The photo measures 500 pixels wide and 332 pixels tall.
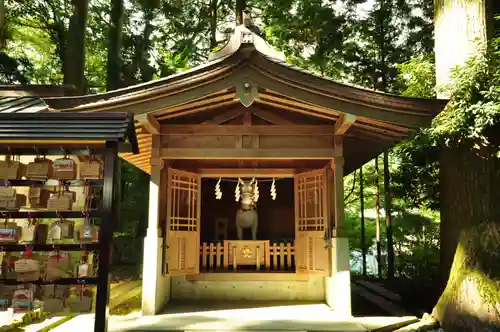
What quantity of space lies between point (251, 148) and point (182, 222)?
7.76ft

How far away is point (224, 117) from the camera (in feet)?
23.7

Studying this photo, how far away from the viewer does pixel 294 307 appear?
24.5 ft

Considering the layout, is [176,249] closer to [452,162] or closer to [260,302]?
[260,302]

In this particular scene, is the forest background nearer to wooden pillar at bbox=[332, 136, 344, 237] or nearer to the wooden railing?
wooden pillar at bbox=[332, 136, 344, 237]

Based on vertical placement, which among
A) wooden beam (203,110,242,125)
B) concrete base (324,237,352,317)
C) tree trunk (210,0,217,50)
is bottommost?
concrete base (324,237,352,317)

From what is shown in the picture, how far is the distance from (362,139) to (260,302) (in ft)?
12.9

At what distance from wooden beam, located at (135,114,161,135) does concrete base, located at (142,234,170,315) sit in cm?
184

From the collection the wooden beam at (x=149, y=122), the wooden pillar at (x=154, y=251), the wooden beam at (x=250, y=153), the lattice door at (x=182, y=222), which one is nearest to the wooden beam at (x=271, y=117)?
the wooden beam at (x=250, y=153)

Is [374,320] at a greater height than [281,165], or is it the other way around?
[281,165]

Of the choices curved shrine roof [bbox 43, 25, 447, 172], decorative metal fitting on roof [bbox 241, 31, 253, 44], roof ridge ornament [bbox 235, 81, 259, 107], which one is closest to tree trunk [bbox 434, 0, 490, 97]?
curved shrine roof [bbox 43, 25, 447, 172]

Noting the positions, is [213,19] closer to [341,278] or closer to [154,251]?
[154,251]

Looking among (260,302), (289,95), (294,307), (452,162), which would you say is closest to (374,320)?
(294,307)

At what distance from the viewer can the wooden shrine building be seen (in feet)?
19.7

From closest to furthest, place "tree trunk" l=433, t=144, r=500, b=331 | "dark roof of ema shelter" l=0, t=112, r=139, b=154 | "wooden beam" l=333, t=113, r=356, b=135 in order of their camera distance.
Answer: "dark roof of ema shelter" l=0, t=112, r=139, b=154 < "tree trunk" l=433, t=144, r=500, b=331 < "wooden beam" l=333, t=113, r=356, b=135
